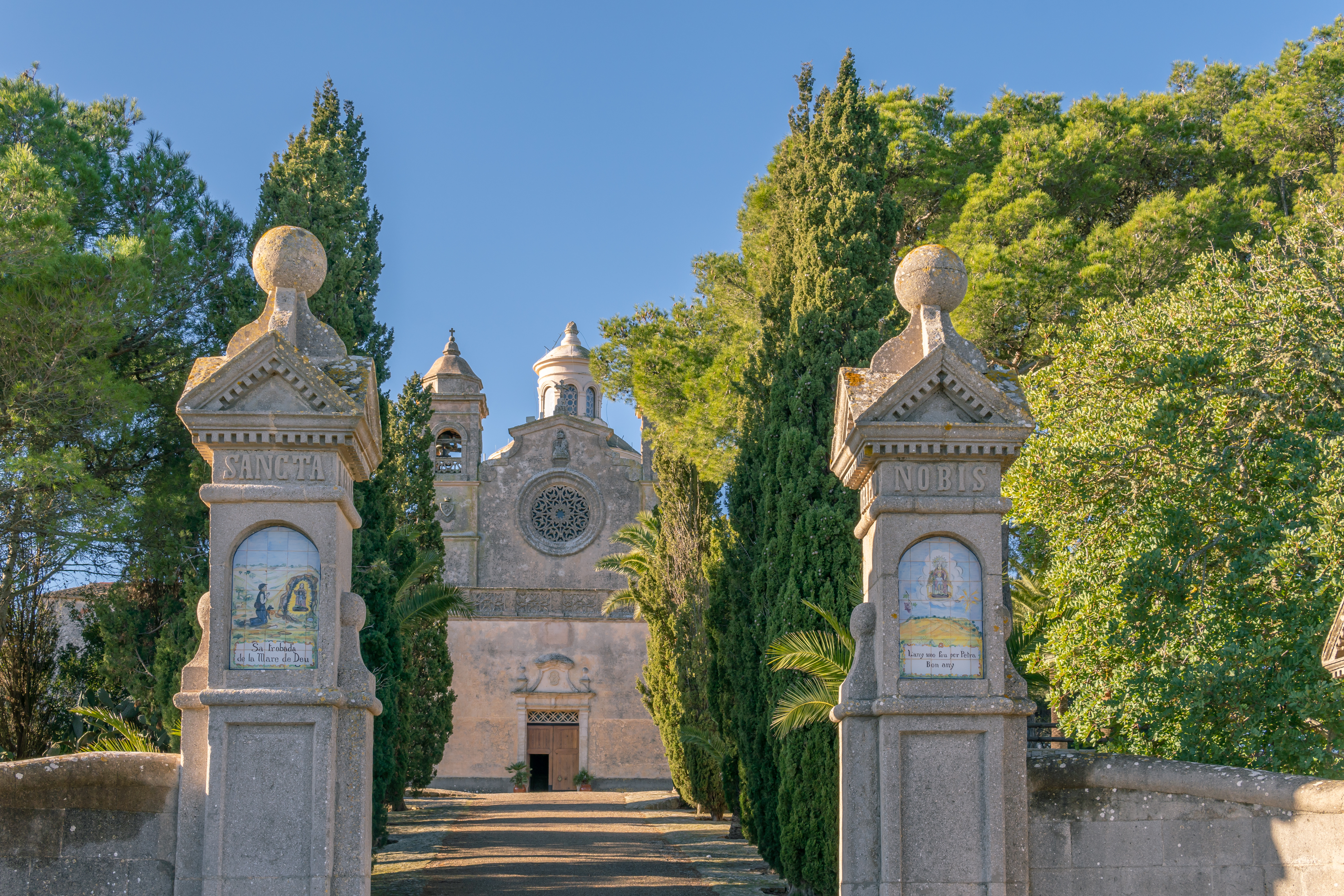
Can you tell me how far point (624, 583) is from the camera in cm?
3466

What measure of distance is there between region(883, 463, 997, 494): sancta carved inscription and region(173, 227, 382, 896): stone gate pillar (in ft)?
9.27

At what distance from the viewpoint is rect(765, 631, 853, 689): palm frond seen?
9.26 metres

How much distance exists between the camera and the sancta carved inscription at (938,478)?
22.2 ft

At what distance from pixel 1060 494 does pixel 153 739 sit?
Answer: 9.66m

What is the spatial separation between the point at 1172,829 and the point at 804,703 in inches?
143

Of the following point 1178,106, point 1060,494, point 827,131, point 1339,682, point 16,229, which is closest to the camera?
point 1339,682

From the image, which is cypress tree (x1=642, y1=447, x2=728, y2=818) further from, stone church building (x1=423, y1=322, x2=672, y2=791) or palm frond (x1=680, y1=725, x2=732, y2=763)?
stone church building (x1=423, y1=322, x2=672, y2=791)

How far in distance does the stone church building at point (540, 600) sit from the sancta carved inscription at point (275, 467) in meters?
26.5

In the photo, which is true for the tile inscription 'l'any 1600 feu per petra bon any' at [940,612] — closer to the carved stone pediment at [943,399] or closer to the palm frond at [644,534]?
the carved stone pediment at [943,399]

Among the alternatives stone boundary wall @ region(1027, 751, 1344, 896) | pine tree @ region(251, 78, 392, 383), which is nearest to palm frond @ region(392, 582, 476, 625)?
pine tree @ region(251, 78, 392, 383)

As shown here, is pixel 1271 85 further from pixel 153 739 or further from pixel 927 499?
pixel 153 739

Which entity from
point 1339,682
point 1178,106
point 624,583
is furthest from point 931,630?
point 624,583

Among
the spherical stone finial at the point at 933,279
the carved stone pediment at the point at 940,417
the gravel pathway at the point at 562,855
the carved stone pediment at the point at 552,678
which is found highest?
the spherical stone finial at the point at 933,279

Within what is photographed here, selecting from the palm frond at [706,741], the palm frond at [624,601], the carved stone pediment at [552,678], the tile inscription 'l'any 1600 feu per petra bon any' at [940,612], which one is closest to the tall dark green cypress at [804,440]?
the palm frond at [706,741]
